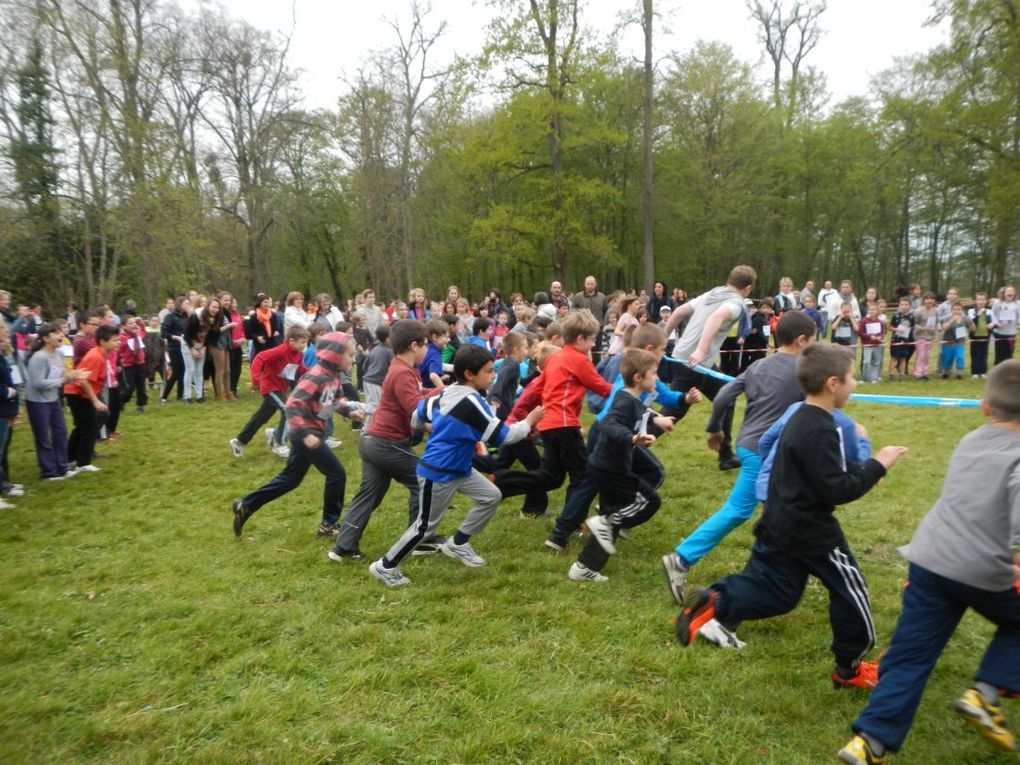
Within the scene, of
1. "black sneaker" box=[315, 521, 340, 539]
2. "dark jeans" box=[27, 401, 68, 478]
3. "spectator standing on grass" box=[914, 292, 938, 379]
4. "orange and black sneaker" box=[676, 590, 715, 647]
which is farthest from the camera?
"spectator standing on grass" box=[914, 292, 938, 379]

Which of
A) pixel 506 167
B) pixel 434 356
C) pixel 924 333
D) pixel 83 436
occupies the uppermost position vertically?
pixel 506 167

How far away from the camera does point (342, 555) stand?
5352 millimetres

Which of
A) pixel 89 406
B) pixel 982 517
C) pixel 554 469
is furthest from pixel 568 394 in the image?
pixel 89 406

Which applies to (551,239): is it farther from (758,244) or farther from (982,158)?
(982,158)

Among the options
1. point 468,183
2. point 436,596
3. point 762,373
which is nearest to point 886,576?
point 762,373

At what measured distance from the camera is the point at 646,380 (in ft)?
15.2

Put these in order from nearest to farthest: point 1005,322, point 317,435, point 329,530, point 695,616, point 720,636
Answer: point 695,616 → point 720,636 → point 317,435 → point 329,530 → point 1005,322

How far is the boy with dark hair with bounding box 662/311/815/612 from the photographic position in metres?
4.22

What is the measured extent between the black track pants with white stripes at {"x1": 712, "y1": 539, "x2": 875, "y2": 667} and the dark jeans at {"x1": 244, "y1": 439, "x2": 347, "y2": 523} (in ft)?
11.1

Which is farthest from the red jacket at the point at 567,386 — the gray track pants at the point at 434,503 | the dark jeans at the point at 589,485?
the gray track pants at the point at 434,503

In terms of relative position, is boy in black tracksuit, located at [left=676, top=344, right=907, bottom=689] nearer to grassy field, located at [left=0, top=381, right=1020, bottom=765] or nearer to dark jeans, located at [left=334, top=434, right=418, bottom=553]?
grassy field, located at [left=0, top=381, right=1020, bottom=765]

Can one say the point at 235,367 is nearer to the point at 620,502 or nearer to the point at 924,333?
the point at 620,502

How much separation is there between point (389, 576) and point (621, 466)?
1830 millimetres

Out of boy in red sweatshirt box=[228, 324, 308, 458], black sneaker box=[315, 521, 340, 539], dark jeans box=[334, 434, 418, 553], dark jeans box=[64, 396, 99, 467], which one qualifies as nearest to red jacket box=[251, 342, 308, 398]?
boy in red sweatshirt box=[228, 324, 308, 458]
